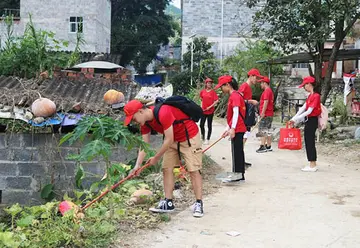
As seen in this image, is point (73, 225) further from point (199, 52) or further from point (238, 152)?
point (199, 52)

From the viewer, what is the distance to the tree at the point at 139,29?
3716 centimetres

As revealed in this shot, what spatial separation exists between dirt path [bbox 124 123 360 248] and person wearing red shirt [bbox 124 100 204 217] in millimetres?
283

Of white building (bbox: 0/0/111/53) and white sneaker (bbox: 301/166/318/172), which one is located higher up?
white building (bbox: 0/0/111/53)

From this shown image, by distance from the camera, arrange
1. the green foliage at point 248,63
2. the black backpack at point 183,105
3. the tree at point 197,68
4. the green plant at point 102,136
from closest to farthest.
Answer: the green plant at point 102,136 → the black backpack at point 183,105 → the green foliage at point 248,63 → the tree at point 197,68

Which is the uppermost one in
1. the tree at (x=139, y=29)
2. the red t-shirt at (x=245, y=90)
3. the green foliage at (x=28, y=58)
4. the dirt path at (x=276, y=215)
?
the tree at (x=139, y=29)

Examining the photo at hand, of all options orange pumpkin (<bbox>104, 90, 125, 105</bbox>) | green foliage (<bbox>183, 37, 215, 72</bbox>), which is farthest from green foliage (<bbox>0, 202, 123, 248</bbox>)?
green foliage (<bbox>183, 37, 215, 72</bbox>)

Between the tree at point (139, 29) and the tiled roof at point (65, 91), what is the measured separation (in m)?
28.5

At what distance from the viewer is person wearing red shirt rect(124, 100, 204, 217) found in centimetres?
515

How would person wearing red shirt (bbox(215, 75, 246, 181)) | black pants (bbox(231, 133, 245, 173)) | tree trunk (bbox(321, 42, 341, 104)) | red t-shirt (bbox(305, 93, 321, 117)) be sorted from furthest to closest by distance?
1. tree trunk (bbox(321, 42, 341, 104))
2. red t-shirt (bbox(305, 93, 321, 117))
3. black pants (bbox(231, 133, 245, 173))
4. person wearing red shirt (bbox(215, 75, 246, 181))

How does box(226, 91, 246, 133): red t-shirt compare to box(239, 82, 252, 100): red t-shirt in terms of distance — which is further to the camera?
box(239, 82, 252, 100): red t-shirt

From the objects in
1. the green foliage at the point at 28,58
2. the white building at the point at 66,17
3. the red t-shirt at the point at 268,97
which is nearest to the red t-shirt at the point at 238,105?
the red t-shirt at the point at 268,97

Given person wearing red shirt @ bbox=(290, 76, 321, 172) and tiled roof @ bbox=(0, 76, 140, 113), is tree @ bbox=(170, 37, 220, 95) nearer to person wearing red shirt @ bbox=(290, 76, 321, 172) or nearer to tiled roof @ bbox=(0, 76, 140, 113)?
tiled roof @ bbox=(0, 76, 140, 113)

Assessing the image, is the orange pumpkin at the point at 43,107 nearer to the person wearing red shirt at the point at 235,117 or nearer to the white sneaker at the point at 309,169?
the person wearing red shirt at the point at 235,117

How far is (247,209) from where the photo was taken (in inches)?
238
